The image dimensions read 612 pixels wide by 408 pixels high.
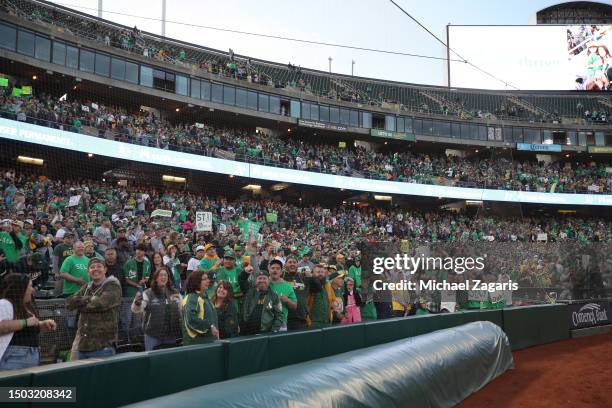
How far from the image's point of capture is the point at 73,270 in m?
7.08

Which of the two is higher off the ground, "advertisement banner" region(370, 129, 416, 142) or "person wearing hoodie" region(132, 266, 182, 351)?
"advertisement banner" region(370, 129, 416, 142)

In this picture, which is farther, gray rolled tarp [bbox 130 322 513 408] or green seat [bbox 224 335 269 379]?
green seat [bbox 224 335 269 379]

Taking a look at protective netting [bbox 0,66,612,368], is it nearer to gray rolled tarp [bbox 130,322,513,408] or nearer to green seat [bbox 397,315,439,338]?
green seat [bbox 397,315,439,338]

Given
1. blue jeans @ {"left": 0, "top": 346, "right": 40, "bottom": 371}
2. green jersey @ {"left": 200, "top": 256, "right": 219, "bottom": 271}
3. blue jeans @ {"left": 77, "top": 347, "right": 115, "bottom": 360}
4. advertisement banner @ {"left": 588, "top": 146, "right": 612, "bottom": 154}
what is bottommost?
blue jeans @ {"left": 77, "top": 347, "right": 115, "bottom": 360}

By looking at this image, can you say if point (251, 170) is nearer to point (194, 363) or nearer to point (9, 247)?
point (9, 247)

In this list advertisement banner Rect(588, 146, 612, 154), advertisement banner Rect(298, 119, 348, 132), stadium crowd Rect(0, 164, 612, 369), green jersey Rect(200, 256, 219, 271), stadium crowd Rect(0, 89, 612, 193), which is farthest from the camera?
advertisement banner Rect(588, 146, 612, 154)

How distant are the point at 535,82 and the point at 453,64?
30.8 feet

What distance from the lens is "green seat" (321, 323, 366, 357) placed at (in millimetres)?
6723

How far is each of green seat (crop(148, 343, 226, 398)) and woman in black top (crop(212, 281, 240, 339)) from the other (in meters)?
0.96

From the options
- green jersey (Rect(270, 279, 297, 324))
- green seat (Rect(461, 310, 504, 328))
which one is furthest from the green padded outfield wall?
green jersey (Rect(270, 279, 297, 324))

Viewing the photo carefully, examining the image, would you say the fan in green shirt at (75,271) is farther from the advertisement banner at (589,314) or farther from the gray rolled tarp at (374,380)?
the advertisement banner at (589,314)

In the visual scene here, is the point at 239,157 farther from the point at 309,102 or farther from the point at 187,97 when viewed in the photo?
the point at 309,102

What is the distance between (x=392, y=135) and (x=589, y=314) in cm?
2672

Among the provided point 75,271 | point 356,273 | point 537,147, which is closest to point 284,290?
point 75,271
